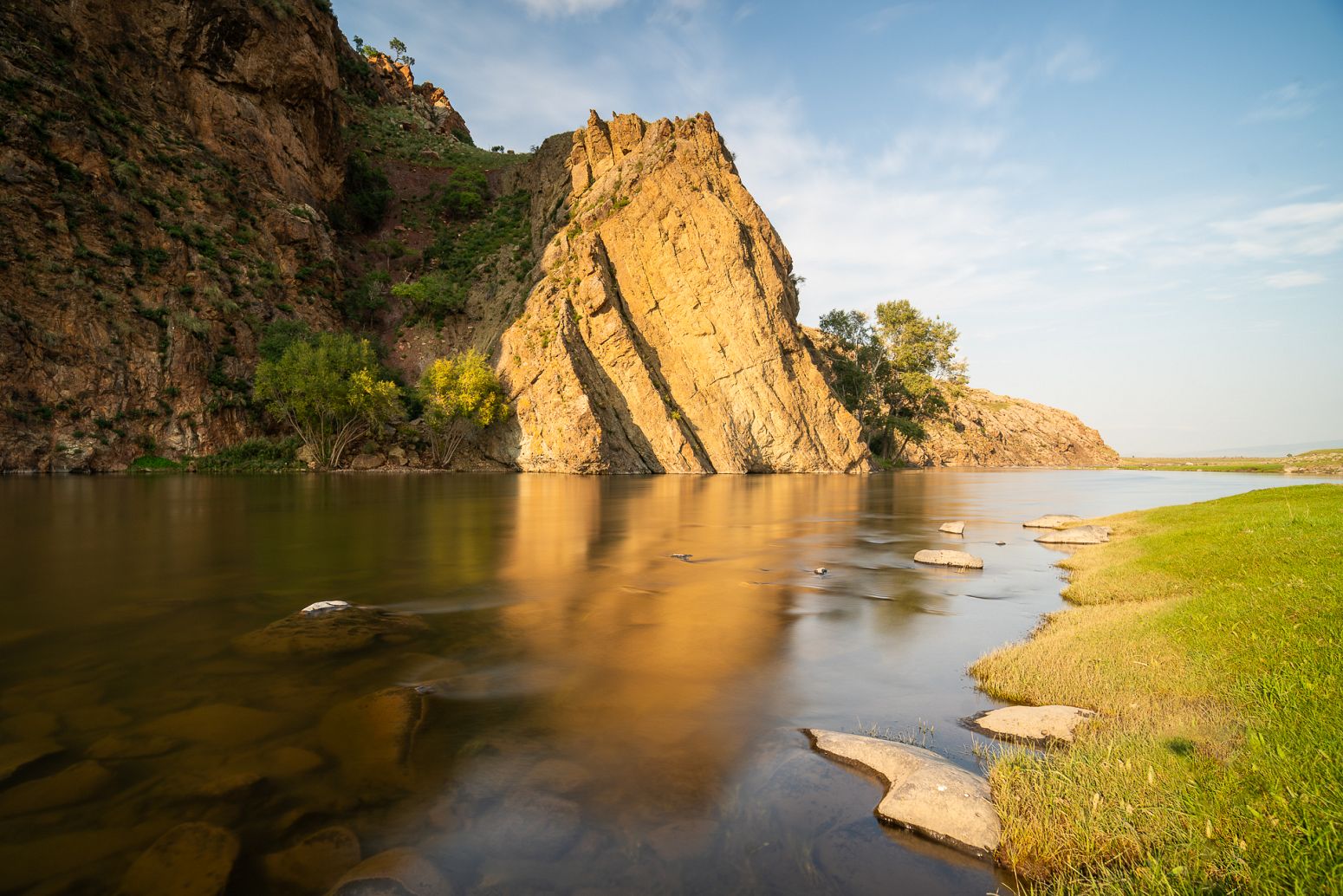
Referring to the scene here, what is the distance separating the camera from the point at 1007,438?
470ft

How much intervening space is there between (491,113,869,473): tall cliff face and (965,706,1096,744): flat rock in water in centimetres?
5825

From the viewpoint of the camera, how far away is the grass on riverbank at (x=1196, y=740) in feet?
12.2

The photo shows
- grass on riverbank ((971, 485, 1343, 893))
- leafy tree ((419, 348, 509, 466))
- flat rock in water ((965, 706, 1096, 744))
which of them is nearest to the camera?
grass on riverbank ((971, 485, 1343, 893))

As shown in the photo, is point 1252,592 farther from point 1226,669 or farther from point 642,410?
point 642,410

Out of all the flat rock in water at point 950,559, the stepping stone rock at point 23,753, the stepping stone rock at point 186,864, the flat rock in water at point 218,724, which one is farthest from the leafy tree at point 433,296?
the stepping stone rock at point 186,864

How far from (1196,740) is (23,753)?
10.3m

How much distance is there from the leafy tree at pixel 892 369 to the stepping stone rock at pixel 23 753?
91.6m

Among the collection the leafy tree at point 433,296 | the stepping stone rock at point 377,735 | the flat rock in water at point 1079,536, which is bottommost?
the stepping stone rock at point 377,735

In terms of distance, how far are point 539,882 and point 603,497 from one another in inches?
1323

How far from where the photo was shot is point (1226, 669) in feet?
21.7

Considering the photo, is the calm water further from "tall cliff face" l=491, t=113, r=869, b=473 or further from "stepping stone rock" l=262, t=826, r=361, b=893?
"tall cliff face" l=491, t=113, r=869, b=473

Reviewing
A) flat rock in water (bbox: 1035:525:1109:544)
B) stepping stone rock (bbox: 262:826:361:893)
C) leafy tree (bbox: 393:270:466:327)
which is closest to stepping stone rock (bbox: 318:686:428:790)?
stepping stone rock (bbox: 262:826:361:893)

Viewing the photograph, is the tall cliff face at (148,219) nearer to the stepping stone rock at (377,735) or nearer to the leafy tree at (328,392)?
the leafy tree at (328,392)

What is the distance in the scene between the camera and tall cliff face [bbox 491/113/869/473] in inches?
2608
